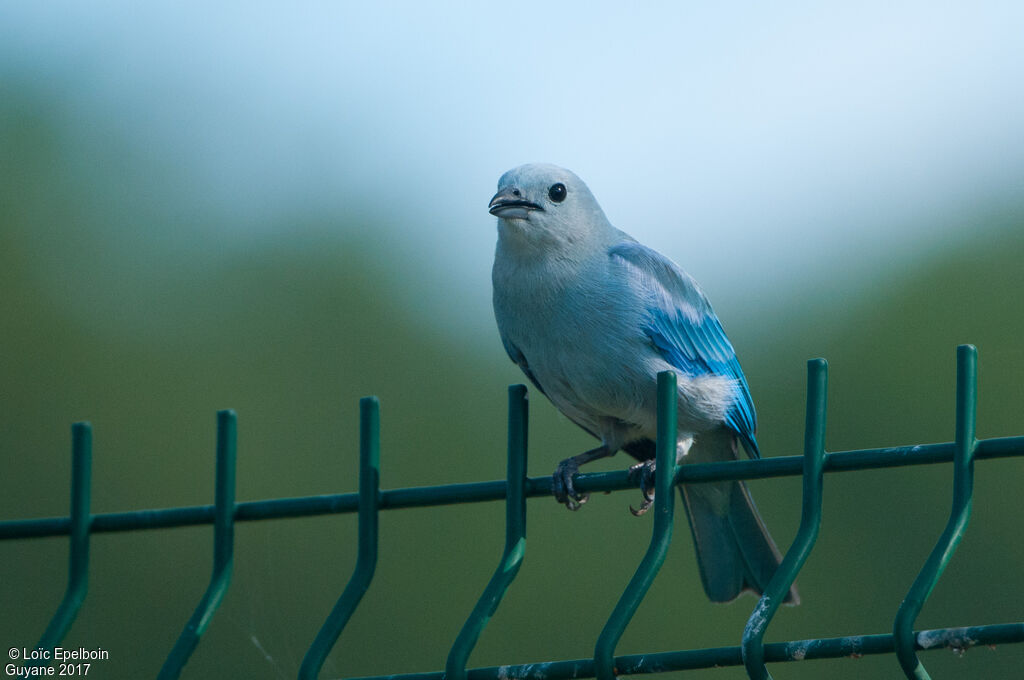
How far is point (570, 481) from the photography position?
12.0 feet

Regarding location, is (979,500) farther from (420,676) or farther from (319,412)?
(420,676)

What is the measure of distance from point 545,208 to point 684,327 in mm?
769

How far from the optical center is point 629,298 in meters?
5.09

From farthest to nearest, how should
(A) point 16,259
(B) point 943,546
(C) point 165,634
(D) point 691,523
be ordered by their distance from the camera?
(A) point 16,259 → (C) point 165,634 → (D) point 691,523 → (B) point 943,546

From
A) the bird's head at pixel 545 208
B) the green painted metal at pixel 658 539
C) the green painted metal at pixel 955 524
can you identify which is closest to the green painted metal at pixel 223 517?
the green painted metal at pixel 658 539

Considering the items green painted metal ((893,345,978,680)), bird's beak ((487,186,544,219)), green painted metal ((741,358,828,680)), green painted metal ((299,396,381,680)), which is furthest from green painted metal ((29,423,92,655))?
bird's beak ((487,186,544,219))

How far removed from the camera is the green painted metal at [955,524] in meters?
2.37

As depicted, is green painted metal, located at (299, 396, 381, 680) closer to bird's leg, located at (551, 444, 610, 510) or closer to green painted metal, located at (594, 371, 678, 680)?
bird's leg, located at (551, 444, 610, 510)

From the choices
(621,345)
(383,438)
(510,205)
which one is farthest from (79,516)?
(383,438)

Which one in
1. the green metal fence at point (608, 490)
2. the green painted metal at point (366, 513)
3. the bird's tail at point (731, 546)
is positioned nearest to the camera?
the green metal fence at point (608, 490)

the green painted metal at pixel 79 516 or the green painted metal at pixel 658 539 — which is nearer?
the green painted metal at pixel 658 539

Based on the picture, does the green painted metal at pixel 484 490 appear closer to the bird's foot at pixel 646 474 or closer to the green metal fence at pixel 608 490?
the green metal fence at pixel 608 490

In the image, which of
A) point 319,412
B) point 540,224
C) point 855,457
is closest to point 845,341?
point 319,412

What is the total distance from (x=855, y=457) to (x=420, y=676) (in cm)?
101
